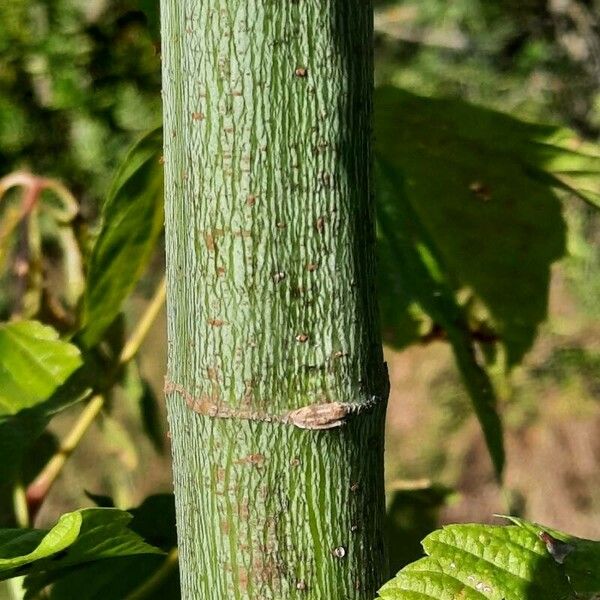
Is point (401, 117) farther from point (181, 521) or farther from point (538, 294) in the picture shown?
point (181, 521)

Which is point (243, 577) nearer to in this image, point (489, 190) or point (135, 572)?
point (135, 572)

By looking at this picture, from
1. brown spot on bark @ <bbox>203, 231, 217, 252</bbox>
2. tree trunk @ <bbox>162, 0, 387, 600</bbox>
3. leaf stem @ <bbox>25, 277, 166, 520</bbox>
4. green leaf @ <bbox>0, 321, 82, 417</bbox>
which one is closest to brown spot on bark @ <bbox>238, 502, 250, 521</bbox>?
tree trunk @ <bbox>162, 0, 387, 600</bbox>

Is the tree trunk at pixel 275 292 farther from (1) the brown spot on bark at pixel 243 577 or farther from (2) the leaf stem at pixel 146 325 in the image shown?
(2) the leaf stem at pixel 146 325

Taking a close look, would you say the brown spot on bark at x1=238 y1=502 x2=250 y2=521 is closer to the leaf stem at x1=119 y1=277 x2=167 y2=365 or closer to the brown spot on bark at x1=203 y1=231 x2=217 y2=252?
the brown spot on bark at x1=203 y1=231 x2=217 y2=252

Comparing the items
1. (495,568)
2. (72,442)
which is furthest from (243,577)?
(72,442)

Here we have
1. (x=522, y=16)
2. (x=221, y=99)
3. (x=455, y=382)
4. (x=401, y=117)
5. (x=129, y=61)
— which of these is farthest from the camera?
(x=455, y=382)

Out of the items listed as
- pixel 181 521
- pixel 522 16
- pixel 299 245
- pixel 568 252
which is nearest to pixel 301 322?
pixel 299 245
